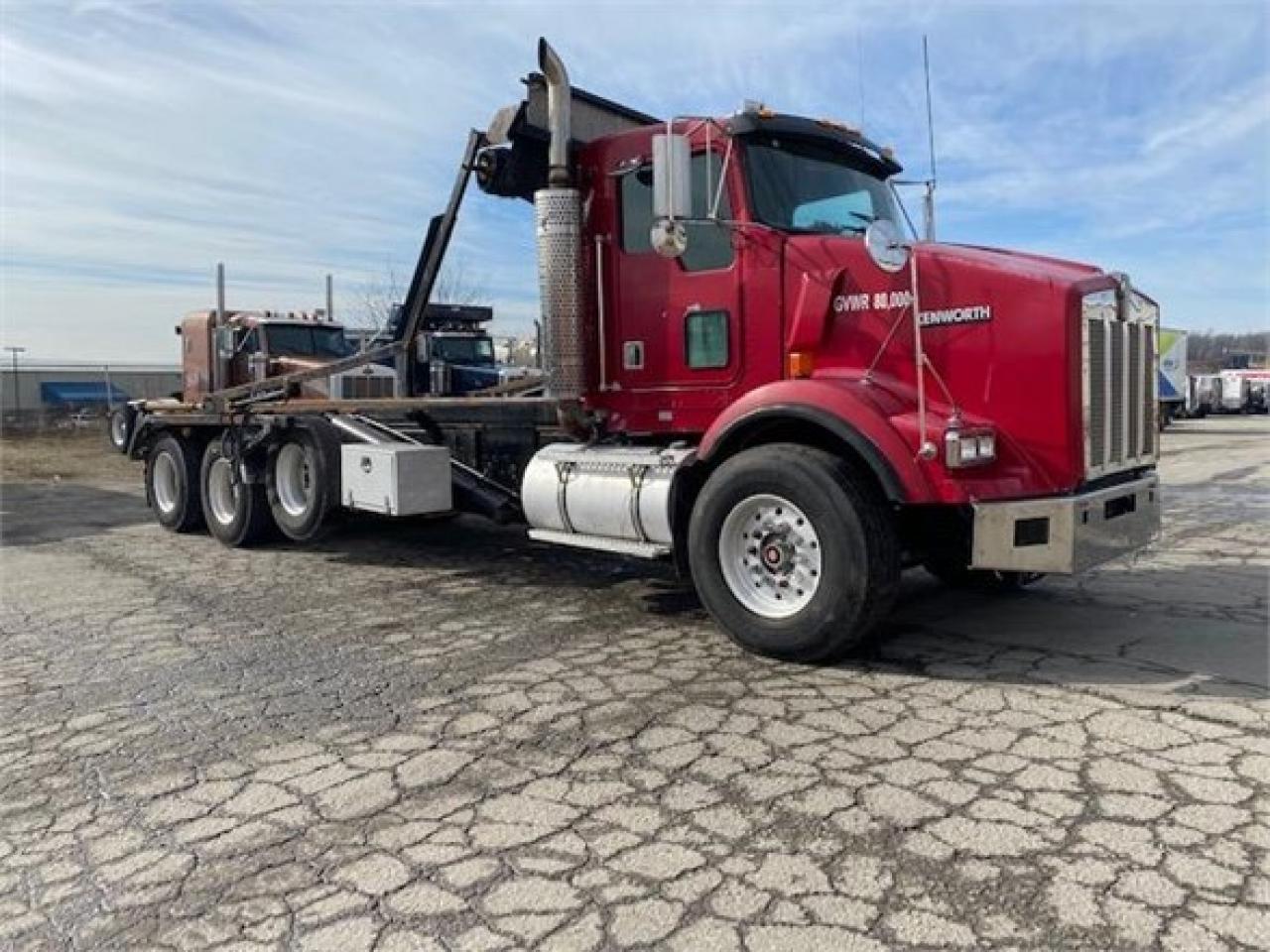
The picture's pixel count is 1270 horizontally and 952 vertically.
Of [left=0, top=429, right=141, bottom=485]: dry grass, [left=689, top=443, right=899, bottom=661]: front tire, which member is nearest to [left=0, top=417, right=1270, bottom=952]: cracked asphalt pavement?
[left=689, top=443, right=899, bottom=661]: front tire

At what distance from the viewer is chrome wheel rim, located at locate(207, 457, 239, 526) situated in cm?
1027

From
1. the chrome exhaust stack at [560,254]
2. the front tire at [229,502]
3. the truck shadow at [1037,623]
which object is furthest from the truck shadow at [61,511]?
the chrome exhaust stack at [560,254]

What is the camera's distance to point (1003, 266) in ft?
17.2

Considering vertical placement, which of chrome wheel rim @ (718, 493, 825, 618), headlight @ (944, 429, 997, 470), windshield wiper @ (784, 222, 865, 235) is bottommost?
chrome wheel rim @ (718, 493, 825, 618)

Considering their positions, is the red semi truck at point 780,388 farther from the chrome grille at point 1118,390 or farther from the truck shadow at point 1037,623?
the truck shadow at point 1037,623

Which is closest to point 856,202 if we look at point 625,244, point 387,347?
point 625,244

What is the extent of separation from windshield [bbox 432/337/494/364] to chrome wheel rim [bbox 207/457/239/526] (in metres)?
4.10

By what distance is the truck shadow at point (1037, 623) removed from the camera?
511cm

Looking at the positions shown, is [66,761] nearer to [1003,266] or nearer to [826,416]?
[826,416]

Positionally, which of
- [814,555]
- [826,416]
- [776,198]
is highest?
[776,198]

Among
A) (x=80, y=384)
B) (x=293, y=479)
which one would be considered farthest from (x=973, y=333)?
(x=80, y=384)

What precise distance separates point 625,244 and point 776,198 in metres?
1.11

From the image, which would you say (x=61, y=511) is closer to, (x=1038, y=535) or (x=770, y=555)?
(x=770, y=555)

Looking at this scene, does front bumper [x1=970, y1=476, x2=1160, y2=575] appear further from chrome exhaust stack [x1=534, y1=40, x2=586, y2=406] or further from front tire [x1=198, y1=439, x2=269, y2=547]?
front tire [x1=198, y1=439, x2=269, y2=547]
